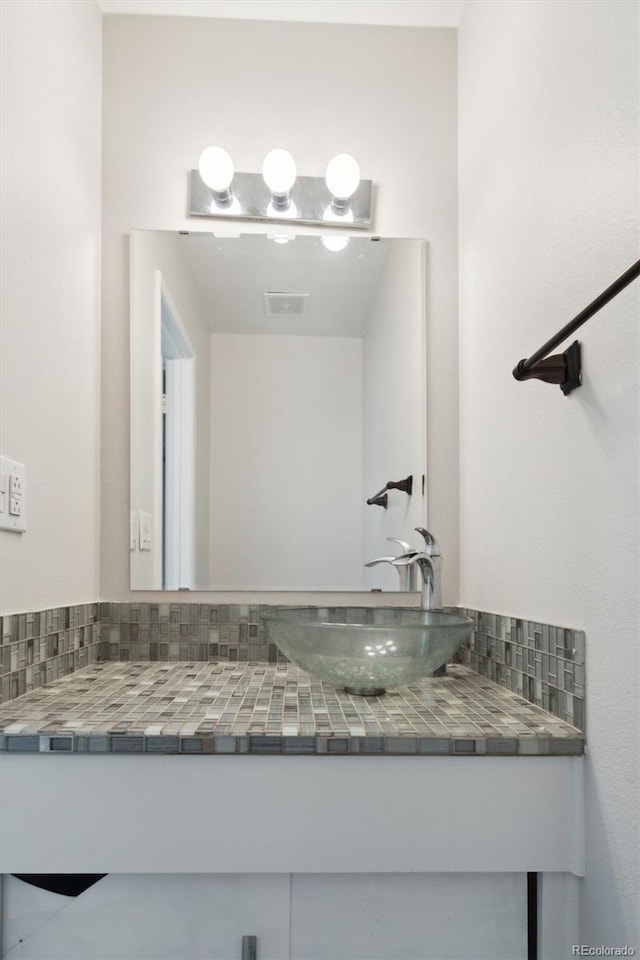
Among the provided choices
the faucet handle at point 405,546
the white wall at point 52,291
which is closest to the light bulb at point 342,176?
the white wall at point 52,291

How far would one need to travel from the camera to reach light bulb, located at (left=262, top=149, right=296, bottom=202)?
1893 millimetres

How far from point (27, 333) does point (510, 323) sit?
936 millimetres

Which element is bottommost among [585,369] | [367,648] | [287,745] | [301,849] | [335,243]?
[301,849]

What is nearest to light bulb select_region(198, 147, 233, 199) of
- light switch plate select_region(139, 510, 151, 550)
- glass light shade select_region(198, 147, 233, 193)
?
glass light shade select_region(198, 147, 233, 193)

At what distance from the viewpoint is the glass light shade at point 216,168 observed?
1890 mm

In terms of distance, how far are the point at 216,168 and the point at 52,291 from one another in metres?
0.56

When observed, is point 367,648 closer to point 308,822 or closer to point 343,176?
point 308,822

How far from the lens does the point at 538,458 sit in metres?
1.37

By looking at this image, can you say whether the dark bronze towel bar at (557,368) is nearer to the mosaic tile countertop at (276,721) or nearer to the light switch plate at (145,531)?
the mosaic tile countertop at (276,721)

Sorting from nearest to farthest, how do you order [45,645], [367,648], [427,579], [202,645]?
1. [367,648]
2. [45,645]
3. [427,579]
4. [202,645]

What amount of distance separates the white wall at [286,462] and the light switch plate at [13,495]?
1.81 ft

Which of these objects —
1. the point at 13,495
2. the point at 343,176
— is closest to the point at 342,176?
the point at 343,176

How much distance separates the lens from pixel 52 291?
160cm

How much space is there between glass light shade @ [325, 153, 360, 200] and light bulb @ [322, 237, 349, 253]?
0.32 ft
